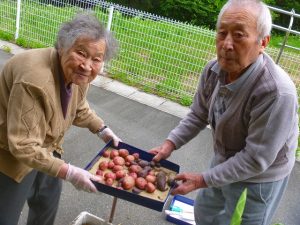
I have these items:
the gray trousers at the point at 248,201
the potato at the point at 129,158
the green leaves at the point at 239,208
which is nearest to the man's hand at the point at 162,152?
the potato at the point at 129,158

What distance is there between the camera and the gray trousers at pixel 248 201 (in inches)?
91.0

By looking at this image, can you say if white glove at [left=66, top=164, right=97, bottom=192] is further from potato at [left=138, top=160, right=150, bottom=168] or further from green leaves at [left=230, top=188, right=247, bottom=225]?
green leaves at [left=230, top=188, right=247, bottom=225]

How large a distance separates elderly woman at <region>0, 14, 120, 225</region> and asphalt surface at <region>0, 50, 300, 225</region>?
1.20m

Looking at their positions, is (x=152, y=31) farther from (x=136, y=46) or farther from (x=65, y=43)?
(x=65, y=43)

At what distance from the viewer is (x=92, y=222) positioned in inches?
123

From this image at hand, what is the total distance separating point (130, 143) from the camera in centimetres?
487

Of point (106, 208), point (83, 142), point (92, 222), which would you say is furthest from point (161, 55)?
point (92, 222)

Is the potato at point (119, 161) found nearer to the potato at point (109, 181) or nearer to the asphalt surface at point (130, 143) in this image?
the potato at point (109, 181)

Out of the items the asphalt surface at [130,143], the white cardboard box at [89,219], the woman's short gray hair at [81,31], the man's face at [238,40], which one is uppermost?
the man's face at [238,40]

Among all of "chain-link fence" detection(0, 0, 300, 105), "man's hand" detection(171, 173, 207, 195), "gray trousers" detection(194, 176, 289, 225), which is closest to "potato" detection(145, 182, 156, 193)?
"man's hand" detection(171, 173, 207, 195)

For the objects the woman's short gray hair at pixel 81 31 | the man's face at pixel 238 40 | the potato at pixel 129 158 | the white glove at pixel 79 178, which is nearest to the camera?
the man's face at pixel 238 40

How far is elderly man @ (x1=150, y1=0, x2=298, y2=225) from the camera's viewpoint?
1.98 metres

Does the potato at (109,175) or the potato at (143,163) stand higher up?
the potato at (109,175)

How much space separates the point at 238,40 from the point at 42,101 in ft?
3.55
